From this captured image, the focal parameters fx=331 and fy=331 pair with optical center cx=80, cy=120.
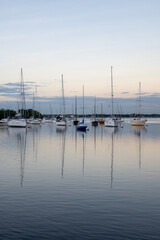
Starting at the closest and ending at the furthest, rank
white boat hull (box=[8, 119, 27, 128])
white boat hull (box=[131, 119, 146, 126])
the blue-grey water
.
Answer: the blue-grey water → white boat hull (box=[8, 119, 27, 128]) → white boat hull (box=[131, 119, 146, 126])

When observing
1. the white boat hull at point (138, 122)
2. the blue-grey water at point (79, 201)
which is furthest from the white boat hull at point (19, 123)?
the blue-grey water at point (79, 201)

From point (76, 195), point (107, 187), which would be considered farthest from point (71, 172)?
point (76, 195)

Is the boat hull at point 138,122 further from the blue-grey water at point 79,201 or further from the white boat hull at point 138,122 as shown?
the blue-grey water at point 79,201

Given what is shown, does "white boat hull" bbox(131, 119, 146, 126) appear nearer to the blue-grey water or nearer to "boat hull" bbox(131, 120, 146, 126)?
"boat hull" bbox(131, 120, 146, 126)

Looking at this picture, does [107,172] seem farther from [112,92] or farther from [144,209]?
[112,92]

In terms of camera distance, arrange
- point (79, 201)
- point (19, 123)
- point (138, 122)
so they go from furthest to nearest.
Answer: point (138, 122)
point (19, 123)
point (79, 201)

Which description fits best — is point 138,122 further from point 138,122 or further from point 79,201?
point 79,201

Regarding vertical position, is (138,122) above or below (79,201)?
below

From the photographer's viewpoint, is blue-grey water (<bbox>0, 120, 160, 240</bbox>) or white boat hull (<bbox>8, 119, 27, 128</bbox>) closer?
blue-grey water (<bbox>0, 120, 160, 240</bbox>)

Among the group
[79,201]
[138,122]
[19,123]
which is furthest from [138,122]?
[79,201]

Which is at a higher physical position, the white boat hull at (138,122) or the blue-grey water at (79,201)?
the blue-grey water at (79,201)

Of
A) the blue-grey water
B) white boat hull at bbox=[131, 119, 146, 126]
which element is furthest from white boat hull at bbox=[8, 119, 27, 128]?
the blue-grey water

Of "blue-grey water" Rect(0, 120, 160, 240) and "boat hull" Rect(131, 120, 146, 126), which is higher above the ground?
"blue-grey water" Rect(0, 120, 160, 240)

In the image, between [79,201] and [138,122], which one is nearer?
[79,201]
